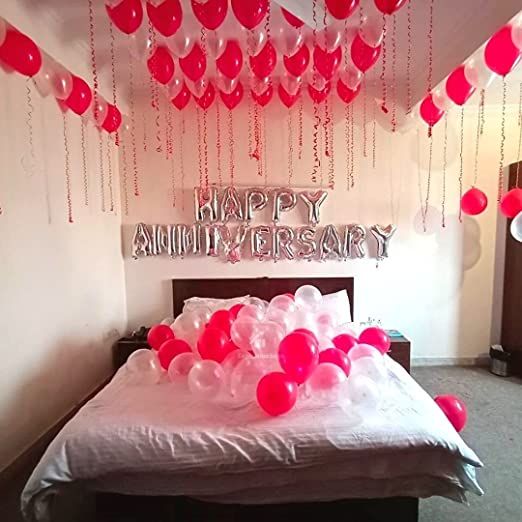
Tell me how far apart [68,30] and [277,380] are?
2.35 metres

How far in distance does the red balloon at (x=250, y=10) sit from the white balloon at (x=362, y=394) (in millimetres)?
1687

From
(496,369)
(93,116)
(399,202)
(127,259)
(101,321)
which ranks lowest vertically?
(496,369)

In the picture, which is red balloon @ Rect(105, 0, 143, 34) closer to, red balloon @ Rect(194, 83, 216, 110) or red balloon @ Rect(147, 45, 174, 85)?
red balloon @ Rect(147, 45, 174, 85)

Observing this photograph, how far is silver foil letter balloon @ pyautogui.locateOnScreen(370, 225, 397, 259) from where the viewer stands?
3.40m

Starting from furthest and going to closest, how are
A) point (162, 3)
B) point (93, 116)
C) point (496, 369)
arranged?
point (496, 369)
point (93, 116)
point (162, 3)

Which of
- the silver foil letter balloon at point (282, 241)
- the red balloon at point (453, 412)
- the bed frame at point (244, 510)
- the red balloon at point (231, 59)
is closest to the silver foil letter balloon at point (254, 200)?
the silver foil letter balloon at point (282, 241)

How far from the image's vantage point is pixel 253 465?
1504 mm

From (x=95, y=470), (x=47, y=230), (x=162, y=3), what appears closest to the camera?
(x=95, y=470)

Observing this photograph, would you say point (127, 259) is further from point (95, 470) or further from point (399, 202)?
point (399, 202)

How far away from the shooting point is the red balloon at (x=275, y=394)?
5.24ft

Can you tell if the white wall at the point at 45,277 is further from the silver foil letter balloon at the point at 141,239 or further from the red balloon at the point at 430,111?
the red balloon at the point at 430,111

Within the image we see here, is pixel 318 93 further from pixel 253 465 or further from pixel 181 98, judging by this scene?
pixel 253 465

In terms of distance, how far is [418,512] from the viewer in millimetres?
1679

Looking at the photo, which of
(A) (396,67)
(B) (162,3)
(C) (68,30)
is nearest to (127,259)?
(C) (68,30)
